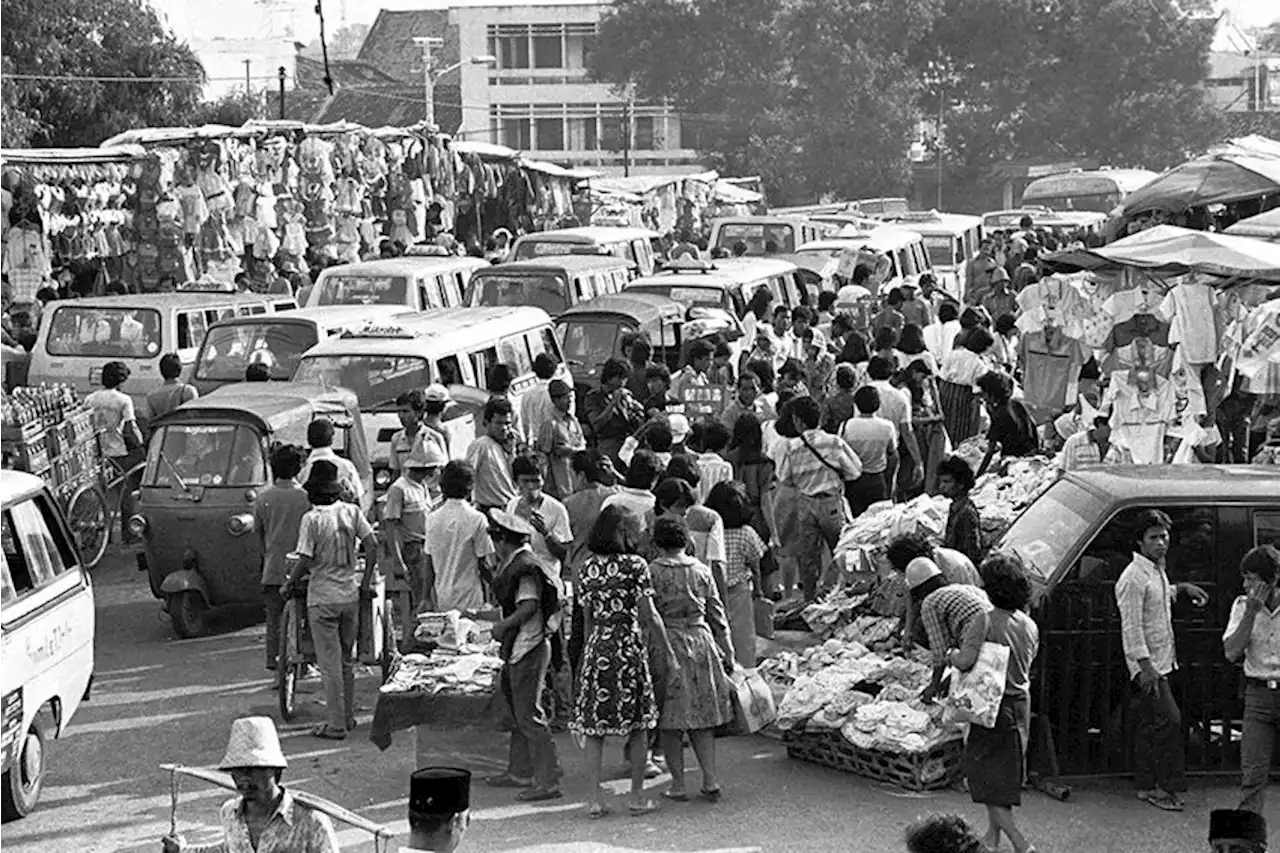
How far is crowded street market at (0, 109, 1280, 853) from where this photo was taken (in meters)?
10.8

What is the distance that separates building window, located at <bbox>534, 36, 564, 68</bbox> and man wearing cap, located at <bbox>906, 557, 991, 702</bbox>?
6541 cm

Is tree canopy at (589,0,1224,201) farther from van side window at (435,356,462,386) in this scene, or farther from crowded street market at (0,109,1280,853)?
van side window at (435,356,462,386)

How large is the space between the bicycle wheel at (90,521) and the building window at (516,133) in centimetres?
5875

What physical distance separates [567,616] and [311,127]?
19854mm

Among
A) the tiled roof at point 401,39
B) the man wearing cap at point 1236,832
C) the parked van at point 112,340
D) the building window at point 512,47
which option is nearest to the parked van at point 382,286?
the parked van at point 112,340

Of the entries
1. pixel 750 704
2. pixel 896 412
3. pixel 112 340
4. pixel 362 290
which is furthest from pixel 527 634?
pixel 362 290

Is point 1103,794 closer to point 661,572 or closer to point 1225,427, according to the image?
point 661,572

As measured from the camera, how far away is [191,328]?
2089 centimetres

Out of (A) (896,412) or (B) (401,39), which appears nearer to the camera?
(A) (896,412)

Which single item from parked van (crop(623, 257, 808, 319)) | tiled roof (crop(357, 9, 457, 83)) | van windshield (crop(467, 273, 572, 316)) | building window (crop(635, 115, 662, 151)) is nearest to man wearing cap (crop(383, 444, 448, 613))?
parked van (crop(623, 257, 808, 319))

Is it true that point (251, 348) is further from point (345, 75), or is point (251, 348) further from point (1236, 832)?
point (345, 75)

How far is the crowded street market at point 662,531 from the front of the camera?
1084cm

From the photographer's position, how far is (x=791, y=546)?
601 inches

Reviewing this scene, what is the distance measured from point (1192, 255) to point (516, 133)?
6175cm
